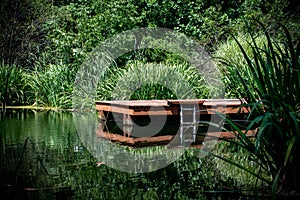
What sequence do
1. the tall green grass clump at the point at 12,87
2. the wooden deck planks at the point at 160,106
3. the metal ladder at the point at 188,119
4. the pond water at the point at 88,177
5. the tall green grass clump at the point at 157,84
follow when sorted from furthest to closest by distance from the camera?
1. the tall green grass clump at the point at 12,87
2. the tall green grass clump at the point at 157,84
3. the wooden deck planks at the point at 160,106
4. the metal ladder at the point at 188,119
5. the pond water at the point at 88,177

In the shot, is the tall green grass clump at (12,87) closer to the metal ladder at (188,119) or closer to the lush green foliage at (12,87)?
the lush green foliage at (12,87)

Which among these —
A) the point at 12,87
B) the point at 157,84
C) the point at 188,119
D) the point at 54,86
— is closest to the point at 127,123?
the point at 188,119

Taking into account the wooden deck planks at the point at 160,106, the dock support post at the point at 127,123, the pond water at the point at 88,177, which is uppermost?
the wooden deck planks at the point at 160,106

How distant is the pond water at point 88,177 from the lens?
3357 mm

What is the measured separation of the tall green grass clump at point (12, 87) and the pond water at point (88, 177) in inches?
293

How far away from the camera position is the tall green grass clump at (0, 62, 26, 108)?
12805 mm

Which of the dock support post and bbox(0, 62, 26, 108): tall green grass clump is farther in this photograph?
bbox(0, 62, 26, 108): tall green grass clump

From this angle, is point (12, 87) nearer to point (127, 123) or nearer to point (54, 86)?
point (54, 86)

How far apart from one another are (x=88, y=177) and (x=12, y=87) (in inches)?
380

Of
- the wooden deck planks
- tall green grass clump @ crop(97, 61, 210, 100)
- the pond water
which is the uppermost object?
tall green grass clump @ crop(97, 61, 210, 100)

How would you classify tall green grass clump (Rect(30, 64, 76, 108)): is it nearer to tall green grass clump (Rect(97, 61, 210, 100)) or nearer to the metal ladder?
tall green grass clump (Rect(97, 61, 210, 100))

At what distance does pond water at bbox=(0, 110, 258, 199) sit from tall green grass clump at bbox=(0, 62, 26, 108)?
7454mm

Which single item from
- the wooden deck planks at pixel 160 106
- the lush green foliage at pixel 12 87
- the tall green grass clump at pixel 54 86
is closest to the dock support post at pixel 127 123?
the wooden deck planks at pixel 160 106

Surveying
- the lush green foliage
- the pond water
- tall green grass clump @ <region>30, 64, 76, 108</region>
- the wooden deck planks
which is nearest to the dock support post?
the wooden deck planks
